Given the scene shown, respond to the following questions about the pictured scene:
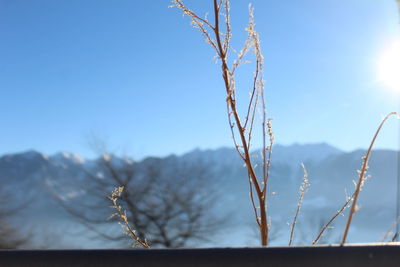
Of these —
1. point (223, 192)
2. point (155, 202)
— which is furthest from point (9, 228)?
point (223, 192)

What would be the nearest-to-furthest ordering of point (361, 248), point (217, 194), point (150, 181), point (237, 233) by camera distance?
point (361, 248) → point (150, 181) → point (217, 194) → point (237, 233)

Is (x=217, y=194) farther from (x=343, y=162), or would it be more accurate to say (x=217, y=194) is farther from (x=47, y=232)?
(x=47, y=232)

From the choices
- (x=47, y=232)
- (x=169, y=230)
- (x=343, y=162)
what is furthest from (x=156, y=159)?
(x=343, y=162)

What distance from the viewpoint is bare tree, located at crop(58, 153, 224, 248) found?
16.8 meters

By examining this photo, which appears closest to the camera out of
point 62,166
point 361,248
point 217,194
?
point 361,248

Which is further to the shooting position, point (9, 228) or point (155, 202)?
point (155, 202)

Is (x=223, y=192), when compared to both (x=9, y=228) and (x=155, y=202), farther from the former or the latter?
(x=9, y=228)

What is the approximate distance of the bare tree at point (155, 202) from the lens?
16797 millimetres

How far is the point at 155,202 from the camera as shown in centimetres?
1745

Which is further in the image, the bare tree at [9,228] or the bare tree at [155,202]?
the bare tree at [155,202]

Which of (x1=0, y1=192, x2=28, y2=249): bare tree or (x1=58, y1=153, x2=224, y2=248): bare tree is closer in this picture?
(x1=0, y1=192, x2=28, y2=249): bare tree

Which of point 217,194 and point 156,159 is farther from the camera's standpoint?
point 217,194

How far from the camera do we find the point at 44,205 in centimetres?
2308

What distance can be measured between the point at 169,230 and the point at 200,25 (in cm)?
1740
